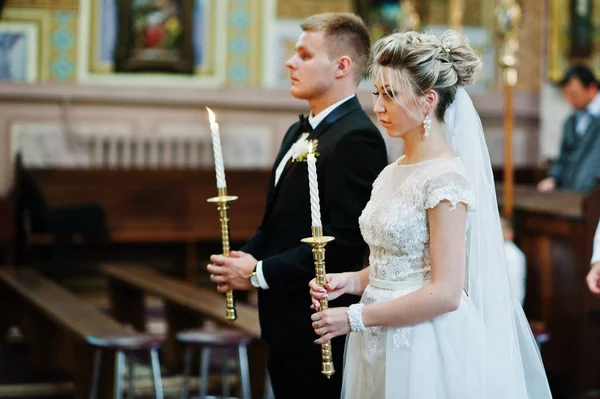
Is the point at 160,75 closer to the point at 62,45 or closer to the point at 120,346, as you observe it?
the point at 62,45

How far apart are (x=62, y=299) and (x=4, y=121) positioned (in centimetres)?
457

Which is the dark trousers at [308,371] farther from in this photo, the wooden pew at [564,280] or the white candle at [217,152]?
the wooden pew at [564,280]

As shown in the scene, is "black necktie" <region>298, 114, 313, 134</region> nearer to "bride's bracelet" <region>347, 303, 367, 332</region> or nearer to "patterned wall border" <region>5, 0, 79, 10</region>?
"bride's bracelet" <region>347, 303, 367, 332</region>

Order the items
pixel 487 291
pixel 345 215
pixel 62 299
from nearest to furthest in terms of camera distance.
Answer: pixel 487 291 < pixel 345 215 < pixel 62 299

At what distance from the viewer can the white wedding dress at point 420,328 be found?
256 centimetres

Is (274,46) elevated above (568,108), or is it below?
above

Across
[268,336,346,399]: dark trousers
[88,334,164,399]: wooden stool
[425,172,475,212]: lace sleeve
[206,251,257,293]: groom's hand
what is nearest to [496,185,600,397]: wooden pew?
[88,334,164,399]: wooden stool

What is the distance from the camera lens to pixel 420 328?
101 inches

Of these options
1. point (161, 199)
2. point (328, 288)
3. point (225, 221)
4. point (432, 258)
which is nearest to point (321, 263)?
point (328, 288)

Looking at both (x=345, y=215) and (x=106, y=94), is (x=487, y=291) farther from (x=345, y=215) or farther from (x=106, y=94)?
(x=106, y=94)

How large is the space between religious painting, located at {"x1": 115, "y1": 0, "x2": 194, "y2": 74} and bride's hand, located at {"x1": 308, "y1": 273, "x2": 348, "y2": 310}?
853cm

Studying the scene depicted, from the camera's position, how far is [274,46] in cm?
1127

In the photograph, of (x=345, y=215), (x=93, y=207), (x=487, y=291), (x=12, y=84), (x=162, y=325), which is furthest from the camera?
(x=12, y=84)

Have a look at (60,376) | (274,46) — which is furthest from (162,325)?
(274,46)
